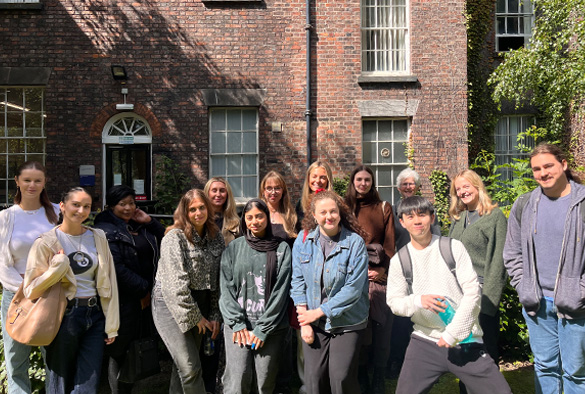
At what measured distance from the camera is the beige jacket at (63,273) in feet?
10.3

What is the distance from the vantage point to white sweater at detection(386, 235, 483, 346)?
296 centimetres

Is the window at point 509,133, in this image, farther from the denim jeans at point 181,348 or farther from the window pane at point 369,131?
the denim jeans at point 181,348

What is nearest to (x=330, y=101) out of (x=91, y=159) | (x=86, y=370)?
(x=91, y=159)

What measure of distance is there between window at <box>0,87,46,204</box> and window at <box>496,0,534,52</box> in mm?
10832

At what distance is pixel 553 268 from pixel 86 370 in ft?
11.6

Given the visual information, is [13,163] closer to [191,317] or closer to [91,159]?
[91,159]

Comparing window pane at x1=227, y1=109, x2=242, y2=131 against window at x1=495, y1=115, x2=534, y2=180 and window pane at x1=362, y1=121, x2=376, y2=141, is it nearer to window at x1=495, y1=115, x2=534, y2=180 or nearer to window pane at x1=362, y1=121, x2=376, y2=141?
window pane at x1=362, y1=121, x2=376, y2=141

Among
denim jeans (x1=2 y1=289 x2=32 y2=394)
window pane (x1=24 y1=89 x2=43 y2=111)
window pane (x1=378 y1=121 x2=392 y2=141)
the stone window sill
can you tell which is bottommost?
denim jeans (x1=2 y1=289 x2=32 y2=394)

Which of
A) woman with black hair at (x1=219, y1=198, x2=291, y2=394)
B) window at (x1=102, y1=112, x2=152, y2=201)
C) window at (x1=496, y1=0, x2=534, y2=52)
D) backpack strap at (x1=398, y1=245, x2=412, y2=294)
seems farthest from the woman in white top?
window at (x1=496, y1=0, x2=534, y2=52)

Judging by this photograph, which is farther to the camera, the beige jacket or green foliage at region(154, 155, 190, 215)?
green foliage at region(154, 155, 190, 215)

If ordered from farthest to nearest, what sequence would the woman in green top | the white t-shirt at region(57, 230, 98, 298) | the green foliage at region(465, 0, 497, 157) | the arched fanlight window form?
the green foliage at region(465, 0, 497, 157) < the arched fanlight window < the woman in green top < the white t-shirt at region(57, 230, 98, 298)

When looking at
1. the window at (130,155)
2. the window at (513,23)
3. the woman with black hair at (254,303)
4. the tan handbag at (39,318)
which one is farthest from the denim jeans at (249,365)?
the window at (513,23)

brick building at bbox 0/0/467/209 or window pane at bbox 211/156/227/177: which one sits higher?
brick building at bbox 0/0/467/209

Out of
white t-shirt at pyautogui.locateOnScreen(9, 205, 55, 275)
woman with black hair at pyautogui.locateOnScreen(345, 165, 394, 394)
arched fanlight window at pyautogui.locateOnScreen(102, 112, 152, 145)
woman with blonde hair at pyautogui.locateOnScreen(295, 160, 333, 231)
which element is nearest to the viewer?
white t-shirt at pyautogui.locateOnScreen(9, 205, 55, 275)
